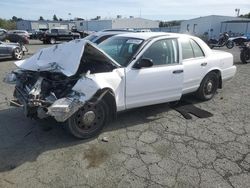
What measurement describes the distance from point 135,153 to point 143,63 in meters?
1.57

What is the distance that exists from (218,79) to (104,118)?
3.39m

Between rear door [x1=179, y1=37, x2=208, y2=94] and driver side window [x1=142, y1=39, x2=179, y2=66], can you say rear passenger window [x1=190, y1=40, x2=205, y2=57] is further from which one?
driver side window [x1=142, y1=39, x2=179, y2=66]

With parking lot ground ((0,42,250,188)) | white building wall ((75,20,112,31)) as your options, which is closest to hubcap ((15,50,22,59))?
parking lot ground ((0,42,250,188))

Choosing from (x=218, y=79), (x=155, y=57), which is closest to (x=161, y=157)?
(x=155, y=57)

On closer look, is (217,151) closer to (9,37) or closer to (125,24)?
(9,37)

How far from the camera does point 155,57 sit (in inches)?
193

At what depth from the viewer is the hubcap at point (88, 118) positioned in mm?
4133

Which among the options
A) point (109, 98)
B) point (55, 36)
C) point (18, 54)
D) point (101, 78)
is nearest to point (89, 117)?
point (109, 98)

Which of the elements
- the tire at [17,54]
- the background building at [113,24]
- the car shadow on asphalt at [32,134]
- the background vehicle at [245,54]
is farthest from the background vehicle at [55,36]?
the background building at [113,24]

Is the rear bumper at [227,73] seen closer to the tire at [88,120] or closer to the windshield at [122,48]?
the windshield at [122,48]

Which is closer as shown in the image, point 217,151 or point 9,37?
point 217,151

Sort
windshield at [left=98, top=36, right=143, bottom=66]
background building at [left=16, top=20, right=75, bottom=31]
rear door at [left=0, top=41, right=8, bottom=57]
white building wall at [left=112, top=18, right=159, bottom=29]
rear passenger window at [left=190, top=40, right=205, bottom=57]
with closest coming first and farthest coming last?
windshield at [left=98, top=36, right=143, bottom=66] < rear passenger window at [left=190, top=40, right=205, bottom=57] < rear door at [left=0, top=41, right=8, bottom=57] < background building at [left=16, top=20, right=75, bottom=31] < white building wall at [left=112, top=18, right=159, bottom=29]

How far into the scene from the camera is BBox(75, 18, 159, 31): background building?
6431cm

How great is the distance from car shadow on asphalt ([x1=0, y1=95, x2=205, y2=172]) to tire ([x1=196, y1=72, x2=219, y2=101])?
102cm
